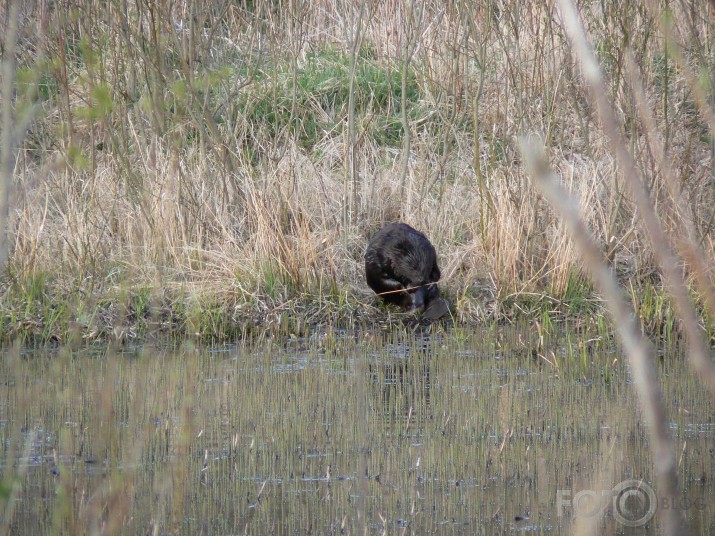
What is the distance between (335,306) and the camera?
791 centimetres

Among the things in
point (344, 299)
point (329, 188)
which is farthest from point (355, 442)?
point (329, 188)

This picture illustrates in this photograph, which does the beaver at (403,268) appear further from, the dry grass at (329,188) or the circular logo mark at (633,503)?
the circular logo mark at (633,503)

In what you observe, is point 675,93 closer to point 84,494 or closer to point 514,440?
point 514,440

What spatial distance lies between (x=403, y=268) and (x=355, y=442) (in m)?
3.05

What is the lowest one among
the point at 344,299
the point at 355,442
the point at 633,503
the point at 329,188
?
the point at 633,503

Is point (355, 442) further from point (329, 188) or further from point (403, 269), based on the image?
point (329, 188)

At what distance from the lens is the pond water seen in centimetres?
378

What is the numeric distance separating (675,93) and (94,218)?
6.24 m

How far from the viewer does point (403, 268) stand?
7.61 m

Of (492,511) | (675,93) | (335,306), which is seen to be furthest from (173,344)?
(675,93)

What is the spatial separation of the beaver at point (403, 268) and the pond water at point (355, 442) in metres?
0.95

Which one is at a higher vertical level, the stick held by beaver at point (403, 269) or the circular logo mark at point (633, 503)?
the stick held by beaver at point (403, 269)

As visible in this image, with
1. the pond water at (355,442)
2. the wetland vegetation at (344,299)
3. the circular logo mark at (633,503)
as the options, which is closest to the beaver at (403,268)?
the wetland vegetation at (344,299)

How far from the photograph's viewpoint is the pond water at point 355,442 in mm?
3779
